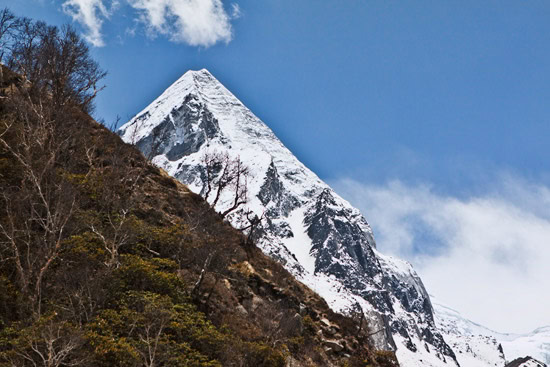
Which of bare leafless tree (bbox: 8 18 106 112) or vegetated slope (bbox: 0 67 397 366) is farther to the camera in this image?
bare leafless tree (bbox: 8 18 106 112)

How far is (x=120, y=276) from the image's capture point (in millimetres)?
19109

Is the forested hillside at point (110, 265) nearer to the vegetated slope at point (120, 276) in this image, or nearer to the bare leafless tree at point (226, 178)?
the vegetated slope at point (120, 276)

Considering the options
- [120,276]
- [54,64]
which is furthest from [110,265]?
[54,64]

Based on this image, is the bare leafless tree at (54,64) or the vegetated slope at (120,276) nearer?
the vegetated slope at (120,276)

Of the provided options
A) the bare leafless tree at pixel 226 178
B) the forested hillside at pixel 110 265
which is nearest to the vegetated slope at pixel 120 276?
the forested hillside at pixel 110 265

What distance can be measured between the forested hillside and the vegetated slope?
0.25ft

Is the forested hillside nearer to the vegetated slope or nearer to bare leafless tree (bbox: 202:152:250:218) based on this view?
the vegetated slope

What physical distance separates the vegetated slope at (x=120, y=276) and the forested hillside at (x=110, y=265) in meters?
0.08

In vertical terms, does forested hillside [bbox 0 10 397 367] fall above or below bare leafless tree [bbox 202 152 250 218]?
below

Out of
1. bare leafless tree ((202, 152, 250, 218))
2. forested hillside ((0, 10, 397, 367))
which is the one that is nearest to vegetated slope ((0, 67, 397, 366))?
forested hillside ((0, 10, 397, 367))

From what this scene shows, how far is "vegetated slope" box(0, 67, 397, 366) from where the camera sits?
15.6m

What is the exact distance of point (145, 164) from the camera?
34625 mm

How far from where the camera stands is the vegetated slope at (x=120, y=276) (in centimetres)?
1561

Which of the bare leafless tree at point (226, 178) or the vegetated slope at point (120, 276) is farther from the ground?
the bare leafless tree at point (226, 178)
